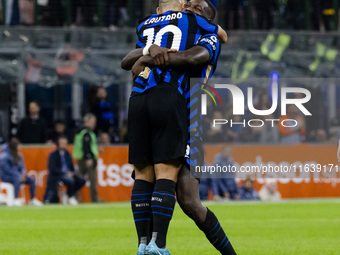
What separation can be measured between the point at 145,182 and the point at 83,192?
1291cm

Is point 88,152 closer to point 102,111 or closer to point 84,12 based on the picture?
point 102,111

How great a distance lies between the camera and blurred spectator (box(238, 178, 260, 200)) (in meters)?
19.1

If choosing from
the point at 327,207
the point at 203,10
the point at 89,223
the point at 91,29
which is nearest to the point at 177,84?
the point at 203,10

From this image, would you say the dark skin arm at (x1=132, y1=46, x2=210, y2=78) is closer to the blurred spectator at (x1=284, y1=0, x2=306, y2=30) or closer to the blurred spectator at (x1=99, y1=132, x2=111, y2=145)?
the blurred spectator at (x1=99, y1=132, x2=111, y2=145)

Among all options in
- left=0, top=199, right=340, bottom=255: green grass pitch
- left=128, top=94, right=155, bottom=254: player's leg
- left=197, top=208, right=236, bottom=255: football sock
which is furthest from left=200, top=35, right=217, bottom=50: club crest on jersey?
left=0, top=199, right=340, bottom=255: green grass pitch

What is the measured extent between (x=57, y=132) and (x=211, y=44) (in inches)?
539

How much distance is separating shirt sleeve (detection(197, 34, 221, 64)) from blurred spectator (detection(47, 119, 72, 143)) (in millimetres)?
13216

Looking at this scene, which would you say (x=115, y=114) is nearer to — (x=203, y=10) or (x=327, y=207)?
(x=327, y=207)

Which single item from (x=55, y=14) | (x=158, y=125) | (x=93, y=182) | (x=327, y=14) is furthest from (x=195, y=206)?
(x=327, y=14)

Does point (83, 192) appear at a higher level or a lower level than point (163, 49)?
lower

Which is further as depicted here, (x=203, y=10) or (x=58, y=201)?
(x=58, y=201)

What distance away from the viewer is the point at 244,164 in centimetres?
1973

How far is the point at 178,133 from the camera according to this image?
6.09 m

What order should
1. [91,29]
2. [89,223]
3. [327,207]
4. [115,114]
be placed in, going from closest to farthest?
[89,223], [327,207], [115,114], [91,29]
